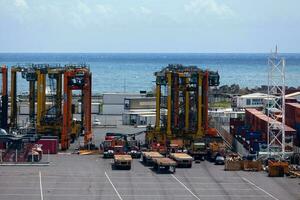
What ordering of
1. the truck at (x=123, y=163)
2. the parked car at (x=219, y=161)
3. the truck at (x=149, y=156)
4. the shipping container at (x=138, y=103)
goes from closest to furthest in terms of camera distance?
the truck at (x=123, y=163)
the truck at (x=149, y=156)
the parked car at (x=219, y=161)
the shipping container at (x=138, y=103)

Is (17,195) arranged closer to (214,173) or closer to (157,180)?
(157,180)

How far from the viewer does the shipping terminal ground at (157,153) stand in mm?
35469

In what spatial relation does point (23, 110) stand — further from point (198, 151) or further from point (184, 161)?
point (184, 161)

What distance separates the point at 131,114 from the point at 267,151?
81.9ft

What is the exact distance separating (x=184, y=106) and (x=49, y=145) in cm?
1008

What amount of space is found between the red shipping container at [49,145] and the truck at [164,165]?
910 cm

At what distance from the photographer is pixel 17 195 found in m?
33.2

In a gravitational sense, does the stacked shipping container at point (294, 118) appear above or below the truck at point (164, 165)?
above

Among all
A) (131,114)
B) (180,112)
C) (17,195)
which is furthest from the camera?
(131,114)

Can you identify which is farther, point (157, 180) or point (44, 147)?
point (44, 147)

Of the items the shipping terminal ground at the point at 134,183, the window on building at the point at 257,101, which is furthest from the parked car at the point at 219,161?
the window on building at the point at 257,101

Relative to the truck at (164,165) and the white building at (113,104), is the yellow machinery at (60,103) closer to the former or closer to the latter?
the truck at (164,165)

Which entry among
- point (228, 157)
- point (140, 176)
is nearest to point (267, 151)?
point (228, 157)

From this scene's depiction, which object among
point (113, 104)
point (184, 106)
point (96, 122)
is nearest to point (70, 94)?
point (184, 106)
